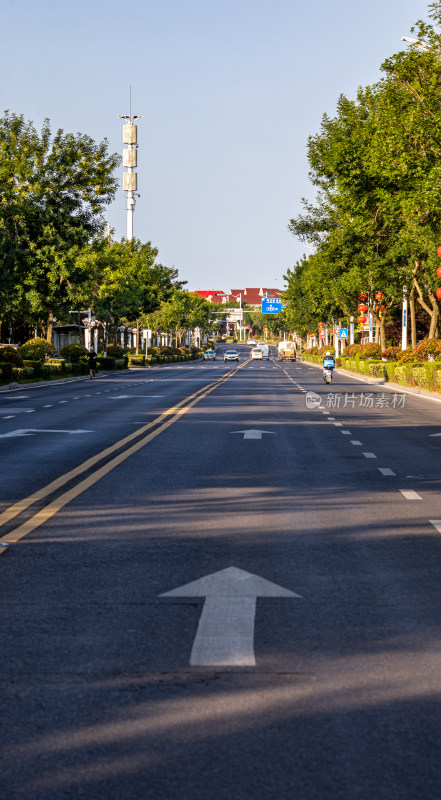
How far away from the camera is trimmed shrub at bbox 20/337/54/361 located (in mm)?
59781

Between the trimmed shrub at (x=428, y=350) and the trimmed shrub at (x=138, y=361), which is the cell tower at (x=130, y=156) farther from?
the trimmed shrub at (x=428, y=350)

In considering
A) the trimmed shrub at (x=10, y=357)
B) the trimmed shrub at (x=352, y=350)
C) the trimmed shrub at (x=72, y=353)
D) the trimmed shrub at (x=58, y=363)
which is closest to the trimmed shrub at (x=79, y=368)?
the trimmed shrub at (x=58, y=363)

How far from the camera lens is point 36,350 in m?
59.9

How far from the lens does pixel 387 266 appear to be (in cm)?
4931

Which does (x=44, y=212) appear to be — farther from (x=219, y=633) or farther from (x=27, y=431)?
(x=219, y=633)

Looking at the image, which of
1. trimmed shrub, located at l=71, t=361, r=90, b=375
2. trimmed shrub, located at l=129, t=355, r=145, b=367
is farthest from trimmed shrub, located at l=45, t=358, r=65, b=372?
trimmed shrub, located at l=129, t=355, r=145, b=367

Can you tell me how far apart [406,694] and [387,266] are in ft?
149

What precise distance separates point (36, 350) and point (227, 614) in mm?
54578

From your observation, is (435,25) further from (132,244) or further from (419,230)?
(132,244)

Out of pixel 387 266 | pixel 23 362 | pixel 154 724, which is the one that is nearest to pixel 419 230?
pixel 387 266

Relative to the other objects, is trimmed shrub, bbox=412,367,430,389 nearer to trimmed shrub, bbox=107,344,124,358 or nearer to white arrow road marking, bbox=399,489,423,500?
white arrow road marking, bbox=399,489,423,500

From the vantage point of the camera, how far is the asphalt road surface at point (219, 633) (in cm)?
411

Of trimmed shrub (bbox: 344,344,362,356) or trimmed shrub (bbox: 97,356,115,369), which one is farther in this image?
trimmed shrub (bbox: 344,344,362,356)

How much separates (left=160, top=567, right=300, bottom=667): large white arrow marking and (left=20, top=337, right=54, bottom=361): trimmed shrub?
5268 cm
